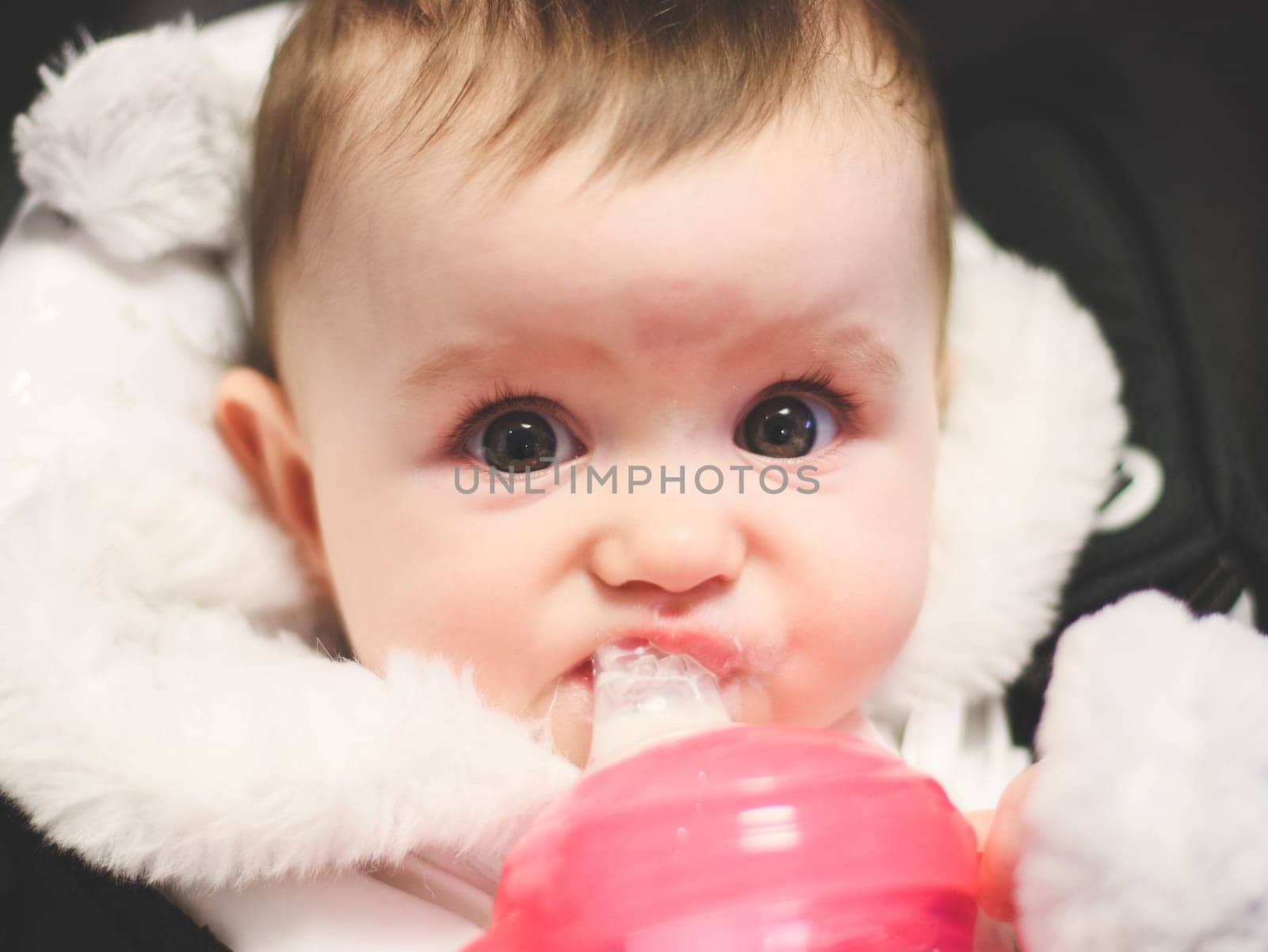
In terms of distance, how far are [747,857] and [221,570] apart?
0.48 meters

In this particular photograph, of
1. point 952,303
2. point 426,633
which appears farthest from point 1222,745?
point 952,303

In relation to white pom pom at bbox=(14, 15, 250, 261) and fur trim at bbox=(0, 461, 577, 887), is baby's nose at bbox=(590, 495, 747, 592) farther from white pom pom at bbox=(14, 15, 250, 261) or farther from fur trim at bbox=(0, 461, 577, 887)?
white pom pom at bbox=(14, 15, 250, 261)

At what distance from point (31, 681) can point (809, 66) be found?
1.92 ft

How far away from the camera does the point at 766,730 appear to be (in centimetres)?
56

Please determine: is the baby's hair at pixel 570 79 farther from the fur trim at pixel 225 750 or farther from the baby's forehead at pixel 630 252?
the fur trim at pixel 225 750

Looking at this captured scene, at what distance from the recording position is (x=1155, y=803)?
505mm

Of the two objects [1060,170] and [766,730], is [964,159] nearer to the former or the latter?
[1060,170]

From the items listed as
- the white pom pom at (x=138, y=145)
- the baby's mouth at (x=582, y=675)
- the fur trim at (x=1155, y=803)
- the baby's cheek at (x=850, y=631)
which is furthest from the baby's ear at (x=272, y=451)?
the fur trim at (x=1155, y=803)

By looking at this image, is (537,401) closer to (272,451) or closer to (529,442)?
(529,442)

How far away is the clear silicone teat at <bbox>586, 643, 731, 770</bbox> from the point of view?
670 mm

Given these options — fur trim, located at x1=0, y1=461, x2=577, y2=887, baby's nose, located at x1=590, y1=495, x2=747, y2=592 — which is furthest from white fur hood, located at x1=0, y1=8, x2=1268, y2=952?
→ baby's nose, located at x1=590, y1=495, x2=747, y2=592

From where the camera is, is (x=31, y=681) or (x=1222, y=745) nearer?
(x=1222, y=745)

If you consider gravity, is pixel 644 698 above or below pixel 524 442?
below

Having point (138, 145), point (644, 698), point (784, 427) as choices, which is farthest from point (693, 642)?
point (138, 145)
